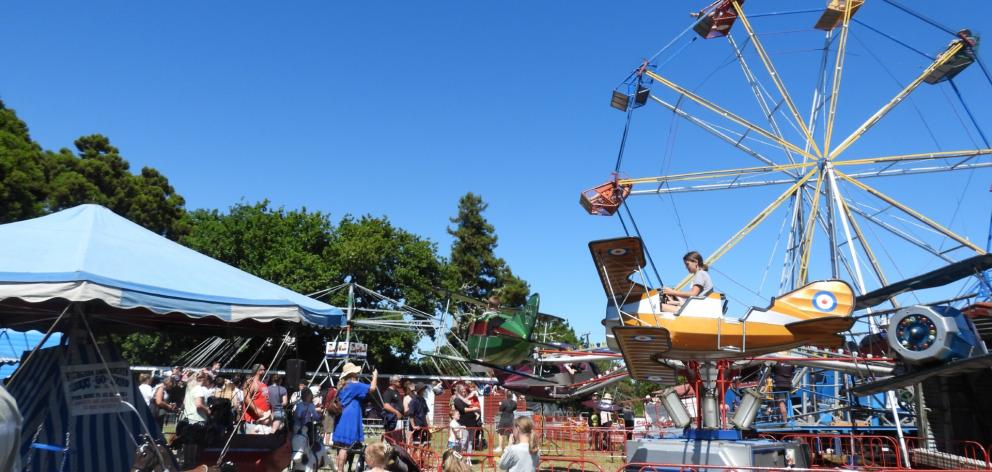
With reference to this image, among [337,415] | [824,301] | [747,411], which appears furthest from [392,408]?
[824,301]

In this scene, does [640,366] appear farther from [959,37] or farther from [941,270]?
[959,37]

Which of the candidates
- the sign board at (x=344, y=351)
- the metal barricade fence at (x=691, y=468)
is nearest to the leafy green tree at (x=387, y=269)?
the sign board at (x=344, y=351)

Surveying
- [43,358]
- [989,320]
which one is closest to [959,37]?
[989,320]

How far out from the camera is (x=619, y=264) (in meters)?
7.71

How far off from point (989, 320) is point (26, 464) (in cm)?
1184

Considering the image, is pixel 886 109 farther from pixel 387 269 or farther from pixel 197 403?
pixel 387 269

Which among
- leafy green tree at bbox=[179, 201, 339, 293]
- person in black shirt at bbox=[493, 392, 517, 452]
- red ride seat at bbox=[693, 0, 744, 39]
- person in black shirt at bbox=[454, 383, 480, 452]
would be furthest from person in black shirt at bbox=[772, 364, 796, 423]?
leafy green tree at bbox=[179, 201, 339, 293]

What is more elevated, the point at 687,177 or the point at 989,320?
the point at 687,177

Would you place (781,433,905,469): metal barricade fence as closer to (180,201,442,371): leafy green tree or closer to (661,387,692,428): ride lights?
(661,387,692,428): ride lights

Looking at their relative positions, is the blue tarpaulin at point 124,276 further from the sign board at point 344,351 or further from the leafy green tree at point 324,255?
the leafy green tree at point 324,255

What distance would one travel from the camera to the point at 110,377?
21.5 feet

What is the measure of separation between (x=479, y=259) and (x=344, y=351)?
25965 mm

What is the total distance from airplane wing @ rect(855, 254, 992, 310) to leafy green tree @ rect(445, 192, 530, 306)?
38709 millimetres

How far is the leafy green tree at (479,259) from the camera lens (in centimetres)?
4919
